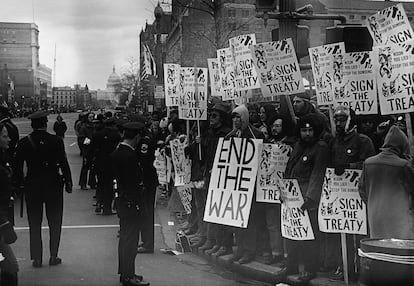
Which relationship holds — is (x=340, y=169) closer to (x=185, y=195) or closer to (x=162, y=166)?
(x=185, y=195)

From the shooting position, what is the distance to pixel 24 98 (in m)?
103

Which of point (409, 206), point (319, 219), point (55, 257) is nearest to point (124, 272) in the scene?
point (55, 257)

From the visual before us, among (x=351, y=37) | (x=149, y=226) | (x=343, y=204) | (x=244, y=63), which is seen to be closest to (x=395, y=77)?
(x=343, y=204)

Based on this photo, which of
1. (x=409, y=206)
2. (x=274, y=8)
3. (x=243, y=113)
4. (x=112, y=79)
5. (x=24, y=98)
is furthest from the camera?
(x=112, y=79)

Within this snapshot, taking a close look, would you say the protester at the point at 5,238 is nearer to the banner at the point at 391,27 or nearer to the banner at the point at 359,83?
the banner at the point at 359,83

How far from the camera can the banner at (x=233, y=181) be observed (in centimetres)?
801

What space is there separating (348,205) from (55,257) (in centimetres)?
386

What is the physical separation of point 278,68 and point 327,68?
0.78m

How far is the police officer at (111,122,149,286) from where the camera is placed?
23.4 ft

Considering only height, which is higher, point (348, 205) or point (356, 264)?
point (348, 205)

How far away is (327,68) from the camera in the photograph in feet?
25.1

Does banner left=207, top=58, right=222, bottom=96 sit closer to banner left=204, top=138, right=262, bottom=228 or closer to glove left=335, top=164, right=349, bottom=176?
banner left=204, top=138, right=262, bottom=228

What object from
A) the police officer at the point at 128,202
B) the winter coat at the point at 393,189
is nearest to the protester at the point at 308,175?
the winter coat at the point at 393,189

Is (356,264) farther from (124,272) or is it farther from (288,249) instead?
(124,272)
